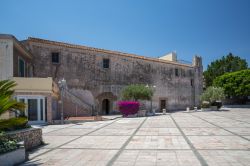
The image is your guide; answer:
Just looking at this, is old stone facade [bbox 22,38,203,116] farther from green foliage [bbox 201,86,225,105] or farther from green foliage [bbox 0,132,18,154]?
green foliage [bbox 0,132,18,154]

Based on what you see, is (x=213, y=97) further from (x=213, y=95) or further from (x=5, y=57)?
(x=5, y=57)

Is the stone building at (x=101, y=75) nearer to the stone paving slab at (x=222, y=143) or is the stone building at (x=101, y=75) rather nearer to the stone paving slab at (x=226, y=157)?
the stone paving slab at (x=222, y=143)

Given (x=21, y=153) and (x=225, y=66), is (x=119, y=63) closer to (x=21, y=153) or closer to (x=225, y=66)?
(x=21, y=153)

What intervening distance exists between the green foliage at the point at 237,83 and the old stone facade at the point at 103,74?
31.9 feet

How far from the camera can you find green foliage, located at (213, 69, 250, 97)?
44.7 metres

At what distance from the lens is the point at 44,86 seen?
60.5ft

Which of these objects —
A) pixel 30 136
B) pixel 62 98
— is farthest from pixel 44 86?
pixel 30 136

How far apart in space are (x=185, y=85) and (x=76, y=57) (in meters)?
18.8

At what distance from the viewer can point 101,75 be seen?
3002cm

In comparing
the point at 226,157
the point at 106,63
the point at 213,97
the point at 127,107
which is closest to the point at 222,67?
the point at 213,97

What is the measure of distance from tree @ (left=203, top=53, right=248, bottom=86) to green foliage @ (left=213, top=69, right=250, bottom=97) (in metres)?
9.52

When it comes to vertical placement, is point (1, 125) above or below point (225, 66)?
below

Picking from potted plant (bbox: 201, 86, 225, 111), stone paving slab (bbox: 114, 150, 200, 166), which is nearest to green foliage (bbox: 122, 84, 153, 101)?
potted plant (bbox: 201, 86, 225, 111)

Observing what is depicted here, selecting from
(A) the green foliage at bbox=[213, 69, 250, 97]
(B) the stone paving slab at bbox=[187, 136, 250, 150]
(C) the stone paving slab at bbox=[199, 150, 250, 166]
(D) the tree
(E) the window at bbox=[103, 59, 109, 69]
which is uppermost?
(D) the tree
